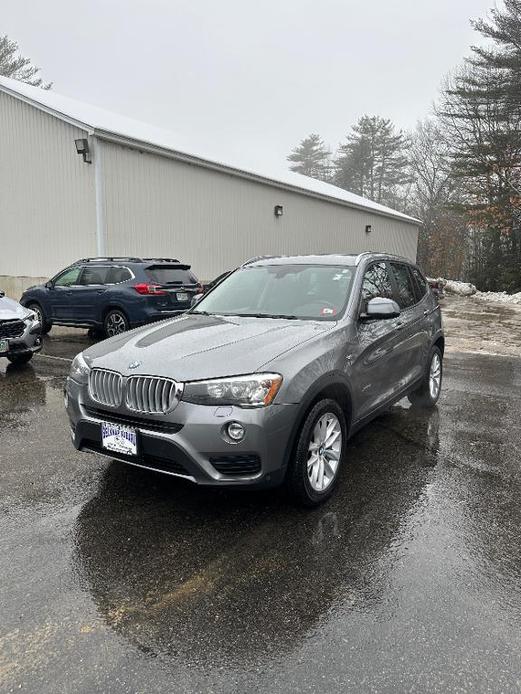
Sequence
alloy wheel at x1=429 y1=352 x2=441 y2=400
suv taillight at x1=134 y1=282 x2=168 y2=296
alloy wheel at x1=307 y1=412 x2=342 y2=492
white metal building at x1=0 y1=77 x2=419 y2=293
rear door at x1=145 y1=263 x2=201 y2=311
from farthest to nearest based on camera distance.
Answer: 1. white metal building at x1=0 y1=77 x2=419 y2=293
2. rear door at x1=145 y1=263 x2=201 y2=311
3. suv taillight at x1=134 y1=282 x2=168 y2=296
4. alloy wheel at x1=429 y1=352 x2=441 y2=400
5. alloy wheel at x1=307 y1=412 x2=342 y2=492

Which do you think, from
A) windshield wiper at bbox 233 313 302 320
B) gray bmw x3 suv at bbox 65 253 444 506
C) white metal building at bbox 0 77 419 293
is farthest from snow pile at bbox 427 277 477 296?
windshield wiper at bbox 233 313 302 320

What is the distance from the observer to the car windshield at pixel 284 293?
4266 millimetres

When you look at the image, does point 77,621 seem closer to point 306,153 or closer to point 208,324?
point 208,324

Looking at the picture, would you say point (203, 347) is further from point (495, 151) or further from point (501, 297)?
point (495, 151)

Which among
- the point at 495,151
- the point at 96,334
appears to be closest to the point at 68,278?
the point at 96,334

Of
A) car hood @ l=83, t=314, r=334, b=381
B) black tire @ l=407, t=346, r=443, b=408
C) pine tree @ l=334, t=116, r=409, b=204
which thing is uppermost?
pine tree @ l=334, t=116, r=409, b=204

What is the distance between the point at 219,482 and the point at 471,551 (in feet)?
4.99

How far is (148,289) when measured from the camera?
9750 millimetres

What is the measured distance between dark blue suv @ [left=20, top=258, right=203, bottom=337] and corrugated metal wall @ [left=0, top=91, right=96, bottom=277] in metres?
2.93

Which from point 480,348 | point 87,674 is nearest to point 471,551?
point 87,674

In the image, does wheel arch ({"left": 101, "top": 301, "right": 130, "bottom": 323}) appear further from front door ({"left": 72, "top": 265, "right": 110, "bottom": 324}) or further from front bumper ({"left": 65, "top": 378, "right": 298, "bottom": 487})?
front bumper ({"left": 65, "top": 378, "right": 298, "bottom": 487})

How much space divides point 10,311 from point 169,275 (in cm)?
312

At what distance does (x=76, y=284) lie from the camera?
10.8 m

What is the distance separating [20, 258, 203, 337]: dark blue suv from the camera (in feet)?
32.1
